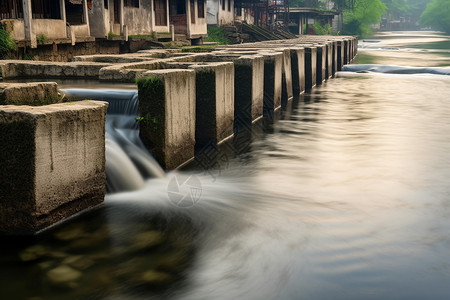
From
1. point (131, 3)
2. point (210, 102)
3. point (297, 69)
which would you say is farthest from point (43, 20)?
point (210, 102)

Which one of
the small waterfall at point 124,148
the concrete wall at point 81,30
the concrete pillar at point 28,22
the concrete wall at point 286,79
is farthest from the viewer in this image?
the concrete wall at point 81,30

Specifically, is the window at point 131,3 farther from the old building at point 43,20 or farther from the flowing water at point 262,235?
the flowing water at point 262,235

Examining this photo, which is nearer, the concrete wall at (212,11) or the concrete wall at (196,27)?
the concrete wall at (196,27)

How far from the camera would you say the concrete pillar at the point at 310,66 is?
15062mm

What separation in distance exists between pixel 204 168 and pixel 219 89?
134 centimetres

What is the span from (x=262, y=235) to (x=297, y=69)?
9372 mm

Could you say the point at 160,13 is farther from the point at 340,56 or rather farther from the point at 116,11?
the point at 340,56

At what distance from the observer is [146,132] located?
6.08 metres

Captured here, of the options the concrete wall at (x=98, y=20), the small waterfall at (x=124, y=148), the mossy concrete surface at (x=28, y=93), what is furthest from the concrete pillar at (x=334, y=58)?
the mossy concrete surface at (x=28, y=93)

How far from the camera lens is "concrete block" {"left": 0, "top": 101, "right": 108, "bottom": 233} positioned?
13.5 feet

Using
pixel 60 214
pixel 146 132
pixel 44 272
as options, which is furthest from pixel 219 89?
pixel 44 272

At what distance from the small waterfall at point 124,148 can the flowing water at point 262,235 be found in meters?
0.03

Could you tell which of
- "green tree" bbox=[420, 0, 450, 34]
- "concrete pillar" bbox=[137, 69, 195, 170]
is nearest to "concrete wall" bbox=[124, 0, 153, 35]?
"concrete pillar" bbox=[137, 69, 195, 170]

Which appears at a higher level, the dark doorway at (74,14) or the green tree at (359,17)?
the green tree at (359,17)
